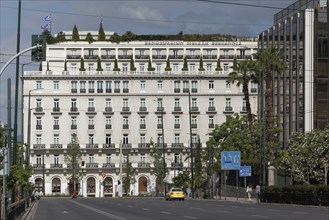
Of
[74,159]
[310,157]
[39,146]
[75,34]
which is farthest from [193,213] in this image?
[75,34]

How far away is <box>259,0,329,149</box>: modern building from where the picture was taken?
290 ft

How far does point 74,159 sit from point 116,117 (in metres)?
14.4

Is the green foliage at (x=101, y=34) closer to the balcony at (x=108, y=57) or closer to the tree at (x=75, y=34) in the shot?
the tree at (x=75, y=34)

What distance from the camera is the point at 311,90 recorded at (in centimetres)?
8931

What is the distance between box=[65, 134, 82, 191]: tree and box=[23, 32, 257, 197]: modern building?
16.4 ft

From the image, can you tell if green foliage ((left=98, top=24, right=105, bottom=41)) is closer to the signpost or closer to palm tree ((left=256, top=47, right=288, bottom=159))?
the signpost

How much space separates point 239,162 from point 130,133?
2485 inches

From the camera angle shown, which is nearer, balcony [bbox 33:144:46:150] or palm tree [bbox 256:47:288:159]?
palm tree [bbox 256:47:288:159]

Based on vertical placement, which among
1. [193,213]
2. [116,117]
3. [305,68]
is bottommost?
[193,213]

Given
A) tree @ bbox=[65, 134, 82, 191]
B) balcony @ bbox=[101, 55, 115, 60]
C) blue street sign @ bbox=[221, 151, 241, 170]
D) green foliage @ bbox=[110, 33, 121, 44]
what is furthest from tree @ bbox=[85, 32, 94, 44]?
blue street sign @ bbox=[221, 151, 241, 170]

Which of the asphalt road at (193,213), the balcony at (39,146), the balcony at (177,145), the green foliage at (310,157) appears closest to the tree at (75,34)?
the balcony at (39,146)

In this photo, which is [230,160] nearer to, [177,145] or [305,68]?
[305,68]

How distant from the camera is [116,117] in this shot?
6038 inches

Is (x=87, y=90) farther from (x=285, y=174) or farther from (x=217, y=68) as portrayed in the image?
(x=285, y=174)
